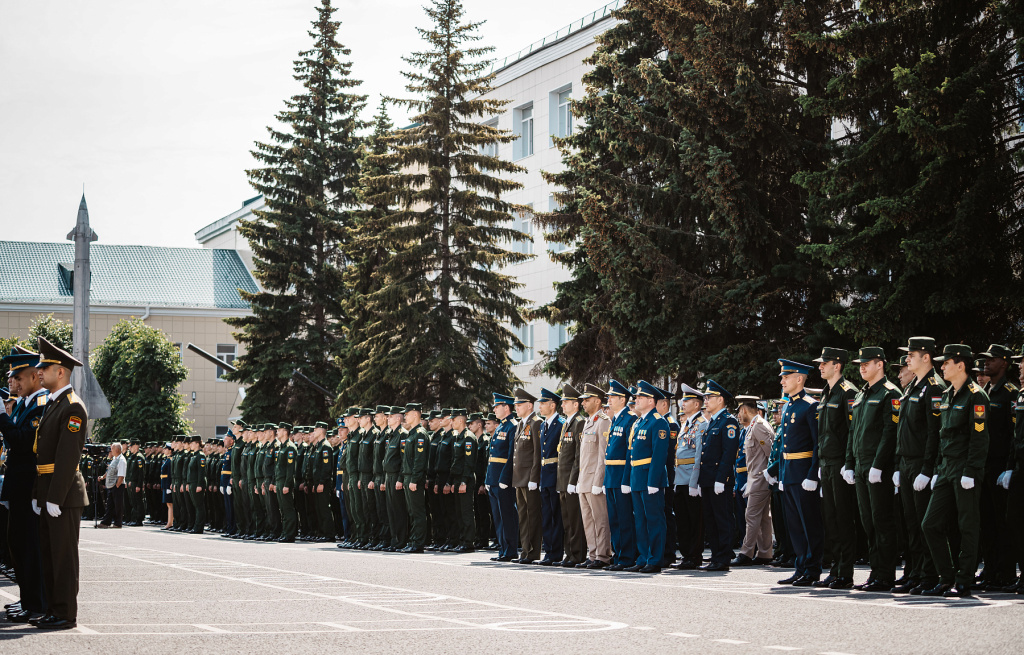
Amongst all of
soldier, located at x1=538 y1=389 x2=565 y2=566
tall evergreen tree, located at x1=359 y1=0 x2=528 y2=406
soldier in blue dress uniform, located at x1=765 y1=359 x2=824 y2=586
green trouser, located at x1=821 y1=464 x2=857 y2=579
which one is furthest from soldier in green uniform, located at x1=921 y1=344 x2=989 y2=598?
tall evergreen tree, located at x1=359 y1=0 x2=528 y2=406

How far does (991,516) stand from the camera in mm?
11250

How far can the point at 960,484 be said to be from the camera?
34.6 feet

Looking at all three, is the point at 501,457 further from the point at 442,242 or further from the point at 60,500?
the point at 442,242

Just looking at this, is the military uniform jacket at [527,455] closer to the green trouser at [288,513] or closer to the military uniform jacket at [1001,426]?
the military uniform jacket at [1001,426]

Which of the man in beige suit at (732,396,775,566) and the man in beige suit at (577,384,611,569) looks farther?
the man in beige suit at (732,396,775,566)

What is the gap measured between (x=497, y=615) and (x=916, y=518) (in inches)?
160

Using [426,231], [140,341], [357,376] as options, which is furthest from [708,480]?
[140,341]

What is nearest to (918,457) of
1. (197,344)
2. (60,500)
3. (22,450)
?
(60,500)

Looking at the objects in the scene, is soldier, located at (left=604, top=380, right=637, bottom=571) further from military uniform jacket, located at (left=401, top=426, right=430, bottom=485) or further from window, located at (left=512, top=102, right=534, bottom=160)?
window, located at (left=512, top=102, right=534, bottom=160)

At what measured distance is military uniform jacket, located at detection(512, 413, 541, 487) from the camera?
1600 cm

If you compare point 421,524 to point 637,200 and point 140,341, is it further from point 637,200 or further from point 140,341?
point 140,341

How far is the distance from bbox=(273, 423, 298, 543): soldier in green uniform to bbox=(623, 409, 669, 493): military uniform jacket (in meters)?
10.6

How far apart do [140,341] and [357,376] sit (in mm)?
20996

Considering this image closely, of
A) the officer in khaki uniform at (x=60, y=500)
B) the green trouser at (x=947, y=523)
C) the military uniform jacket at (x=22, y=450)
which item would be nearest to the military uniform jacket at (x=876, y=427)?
the green trouser at (x=947, y=523)
